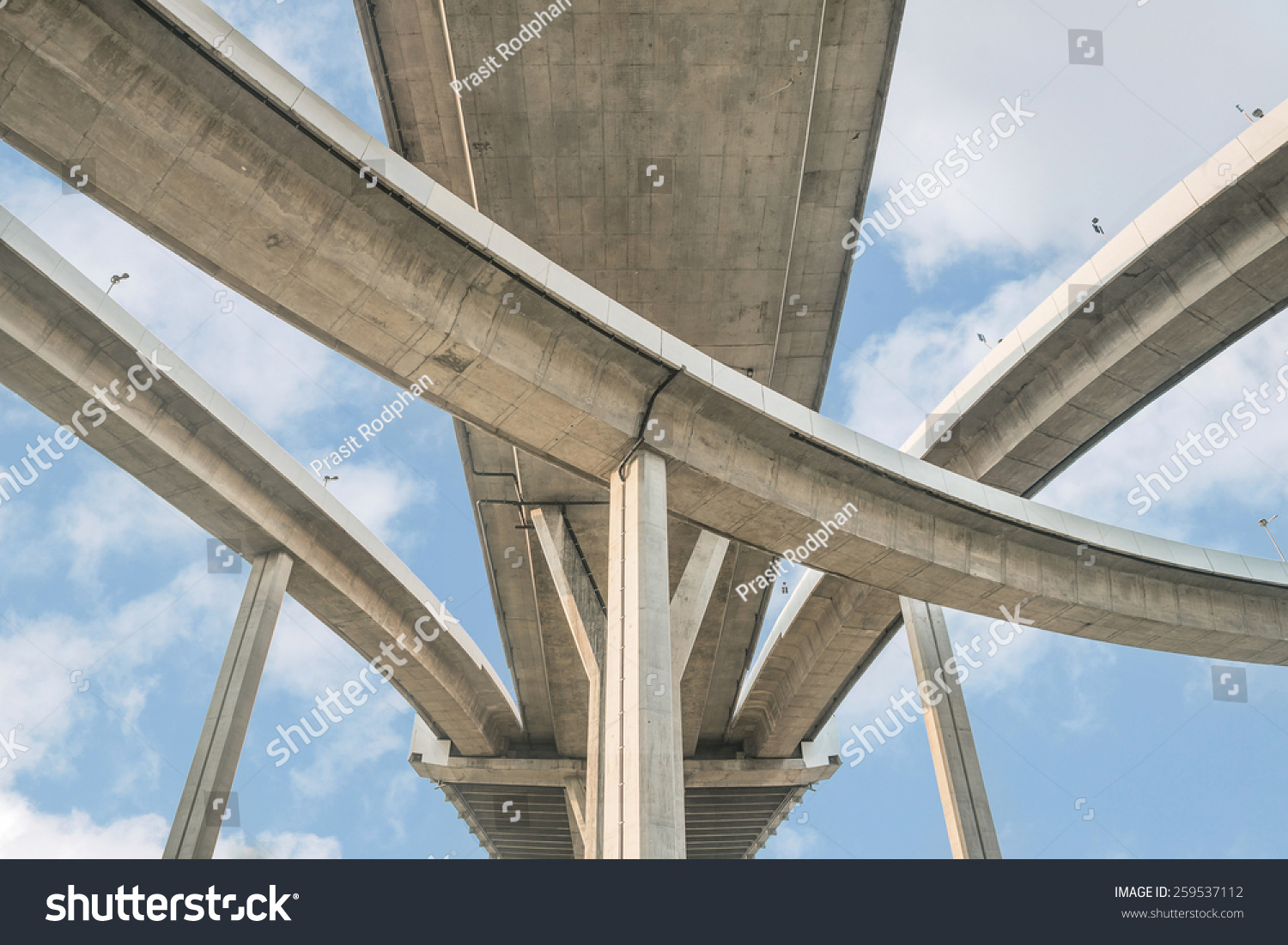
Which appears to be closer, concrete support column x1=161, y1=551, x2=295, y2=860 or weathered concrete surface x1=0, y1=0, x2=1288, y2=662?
weathered concrete surface x1=0, y1=0, x2=1288, y2=662

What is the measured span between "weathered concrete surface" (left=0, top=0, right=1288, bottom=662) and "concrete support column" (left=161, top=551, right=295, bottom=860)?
8.64 metres

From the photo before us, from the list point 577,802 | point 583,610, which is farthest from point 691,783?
point 583,610

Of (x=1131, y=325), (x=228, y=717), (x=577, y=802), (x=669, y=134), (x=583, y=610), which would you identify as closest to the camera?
(x=669, y=134)

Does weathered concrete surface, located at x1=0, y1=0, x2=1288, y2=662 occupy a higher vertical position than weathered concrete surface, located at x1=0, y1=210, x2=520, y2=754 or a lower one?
lower

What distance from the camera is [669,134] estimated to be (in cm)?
1638

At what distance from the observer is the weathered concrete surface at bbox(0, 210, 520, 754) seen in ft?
50.7

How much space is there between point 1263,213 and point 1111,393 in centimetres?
429

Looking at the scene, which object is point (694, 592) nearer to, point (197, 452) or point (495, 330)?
point (495, 330)

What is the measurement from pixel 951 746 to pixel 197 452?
56.8ft

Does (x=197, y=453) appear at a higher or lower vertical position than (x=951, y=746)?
higher

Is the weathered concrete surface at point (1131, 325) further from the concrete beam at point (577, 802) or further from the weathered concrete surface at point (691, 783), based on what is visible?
the concrete beam at point (577, 802)

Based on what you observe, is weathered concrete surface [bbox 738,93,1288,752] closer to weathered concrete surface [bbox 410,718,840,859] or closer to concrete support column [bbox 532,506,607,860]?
concrete support column [bbox 532,506,607,860]

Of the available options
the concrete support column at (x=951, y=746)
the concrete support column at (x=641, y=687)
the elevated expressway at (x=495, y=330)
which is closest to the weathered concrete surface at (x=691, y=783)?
the concrete support column at (x=951, y=746)

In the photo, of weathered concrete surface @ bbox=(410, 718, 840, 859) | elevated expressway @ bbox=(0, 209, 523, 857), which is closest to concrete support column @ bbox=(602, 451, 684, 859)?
elevated expressway @ bbox=(0, 209, 523, 857)
